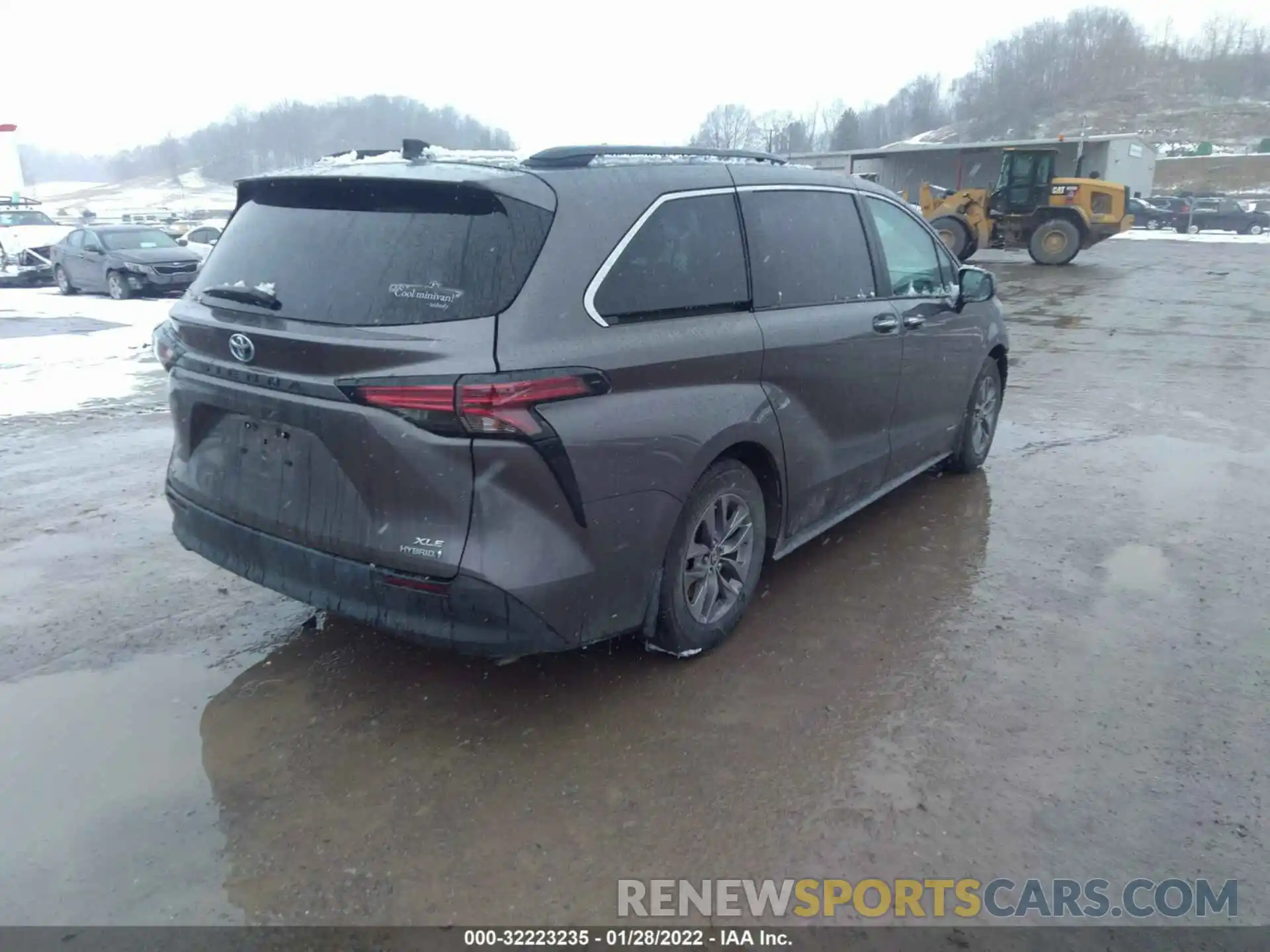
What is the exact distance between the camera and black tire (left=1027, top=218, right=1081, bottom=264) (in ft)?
75.7

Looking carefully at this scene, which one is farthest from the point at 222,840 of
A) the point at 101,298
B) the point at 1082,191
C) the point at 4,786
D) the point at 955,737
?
the point at 1082,191

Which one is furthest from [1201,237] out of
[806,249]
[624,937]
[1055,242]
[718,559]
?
[624,937]

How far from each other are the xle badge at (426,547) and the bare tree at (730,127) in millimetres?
49370

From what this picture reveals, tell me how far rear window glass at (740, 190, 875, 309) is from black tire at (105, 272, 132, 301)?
16.4 meters

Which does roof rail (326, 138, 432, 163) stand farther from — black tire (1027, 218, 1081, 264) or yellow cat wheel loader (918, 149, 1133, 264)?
black tire (1027, 218, 1081, 264)

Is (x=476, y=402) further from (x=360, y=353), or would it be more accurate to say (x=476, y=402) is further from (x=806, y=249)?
(x=806, y=249)

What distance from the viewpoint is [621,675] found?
3.58m

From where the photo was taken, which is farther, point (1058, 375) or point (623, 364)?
point (1058, 375)

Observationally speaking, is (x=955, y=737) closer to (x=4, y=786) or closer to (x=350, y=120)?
(x=4, y=786)

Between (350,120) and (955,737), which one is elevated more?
(350,120)

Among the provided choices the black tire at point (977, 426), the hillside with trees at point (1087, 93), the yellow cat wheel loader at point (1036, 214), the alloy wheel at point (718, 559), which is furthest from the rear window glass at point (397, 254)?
the hillside with trees at point (1087, 93)

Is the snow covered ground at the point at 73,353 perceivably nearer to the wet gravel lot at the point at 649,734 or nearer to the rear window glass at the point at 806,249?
the wet gravel lot at the point at 649,734

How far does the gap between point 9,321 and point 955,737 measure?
15.2m

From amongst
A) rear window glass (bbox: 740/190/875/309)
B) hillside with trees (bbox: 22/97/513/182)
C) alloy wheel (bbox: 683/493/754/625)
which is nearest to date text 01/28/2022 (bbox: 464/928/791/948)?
alloy wheel (bbox: 683/493/754/625)
